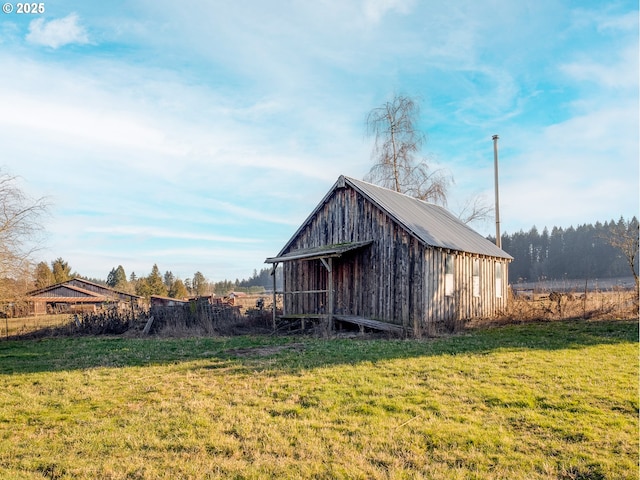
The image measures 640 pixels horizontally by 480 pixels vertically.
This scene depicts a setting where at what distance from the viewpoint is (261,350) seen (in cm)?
1191

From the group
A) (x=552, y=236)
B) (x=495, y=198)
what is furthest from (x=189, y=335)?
(x=552, y=236)

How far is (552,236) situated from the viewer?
78.6m

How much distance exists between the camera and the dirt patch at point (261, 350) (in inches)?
439

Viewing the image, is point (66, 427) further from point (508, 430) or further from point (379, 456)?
point (508, 430)

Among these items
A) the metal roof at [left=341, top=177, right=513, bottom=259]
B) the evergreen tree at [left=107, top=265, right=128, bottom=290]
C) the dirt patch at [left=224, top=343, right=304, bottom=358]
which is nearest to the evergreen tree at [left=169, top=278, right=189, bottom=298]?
the evergreen tree at [left=107, top=265, right=128, bottom=290]

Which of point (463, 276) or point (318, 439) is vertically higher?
point (463, 276)

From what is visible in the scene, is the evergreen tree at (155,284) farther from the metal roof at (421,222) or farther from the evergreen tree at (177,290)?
the metal roof at (421,222)

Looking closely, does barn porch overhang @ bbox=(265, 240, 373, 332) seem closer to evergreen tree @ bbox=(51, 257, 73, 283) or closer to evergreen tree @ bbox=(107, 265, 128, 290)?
evergreen tree @ bbox=(51, 257, 73, 283)

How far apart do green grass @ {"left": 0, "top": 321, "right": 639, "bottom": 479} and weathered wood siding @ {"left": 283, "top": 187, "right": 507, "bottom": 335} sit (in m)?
5.51

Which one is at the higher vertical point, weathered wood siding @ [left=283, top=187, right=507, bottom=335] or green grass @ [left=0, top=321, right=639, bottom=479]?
weathered wood siding @ [left=283, top=187, right=507, bottom=335]

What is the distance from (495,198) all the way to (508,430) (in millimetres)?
24144

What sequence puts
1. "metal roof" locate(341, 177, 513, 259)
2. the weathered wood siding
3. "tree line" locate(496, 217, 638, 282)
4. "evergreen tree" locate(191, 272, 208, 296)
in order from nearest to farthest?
the weathered wood siding → "metal roof" locate(341, 177, 513, 259) → "tree line" locate(496, 217, 638, 282) → "evergreen tree" locate(191, 272, 208, 296)

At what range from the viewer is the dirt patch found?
1114 centimetres

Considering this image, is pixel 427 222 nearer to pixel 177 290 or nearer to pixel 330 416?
pixel 330 416
